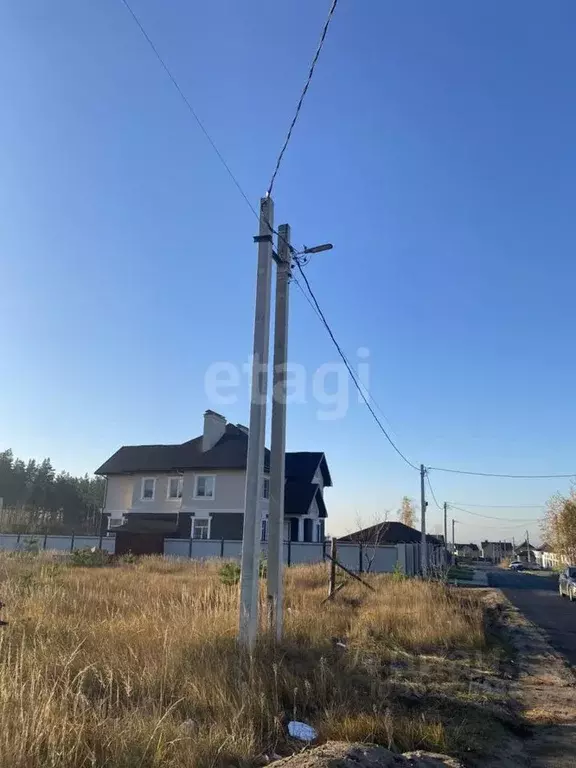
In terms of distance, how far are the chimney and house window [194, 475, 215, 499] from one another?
2.06 meters

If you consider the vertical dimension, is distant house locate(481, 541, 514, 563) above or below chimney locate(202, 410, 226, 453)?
below

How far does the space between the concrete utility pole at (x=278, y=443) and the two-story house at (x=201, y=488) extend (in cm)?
2688

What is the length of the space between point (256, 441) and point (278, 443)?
1.04 m

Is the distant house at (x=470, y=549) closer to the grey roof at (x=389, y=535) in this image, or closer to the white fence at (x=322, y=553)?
the grey roof at (x=389, y=535)

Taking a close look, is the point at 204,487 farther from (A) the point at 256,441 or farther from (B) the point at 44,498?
(B) the point at 44,498

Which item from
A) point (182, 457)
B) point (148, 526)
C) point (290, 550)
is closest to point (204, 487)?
point (182, 457)

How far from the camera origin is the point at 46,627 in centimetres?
688

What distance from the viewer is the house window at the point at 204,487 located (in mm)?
37531

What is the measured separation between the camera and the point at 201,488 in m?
37.9

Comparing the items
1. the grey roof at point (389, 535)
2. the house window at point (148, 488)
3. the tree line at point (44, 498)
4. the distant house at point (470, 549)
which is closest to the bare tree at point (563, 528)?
the grey roof at point (389, 535)

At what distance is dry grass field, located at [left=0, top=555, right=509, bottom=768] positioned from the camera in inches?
150

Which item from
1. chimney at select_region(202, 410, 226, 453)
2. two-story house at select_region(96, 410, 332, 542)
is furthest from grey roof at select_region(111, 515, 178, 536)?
chimney at select_region(202, 410, 226, 453)

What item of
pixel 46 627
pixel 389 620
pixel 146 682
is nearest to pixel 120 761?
pixel 146 682

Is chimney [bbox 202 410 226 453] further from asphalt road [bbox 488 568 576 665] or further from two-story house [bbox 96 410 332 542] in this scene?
asphalt road [bbox 488 568 576 665]
